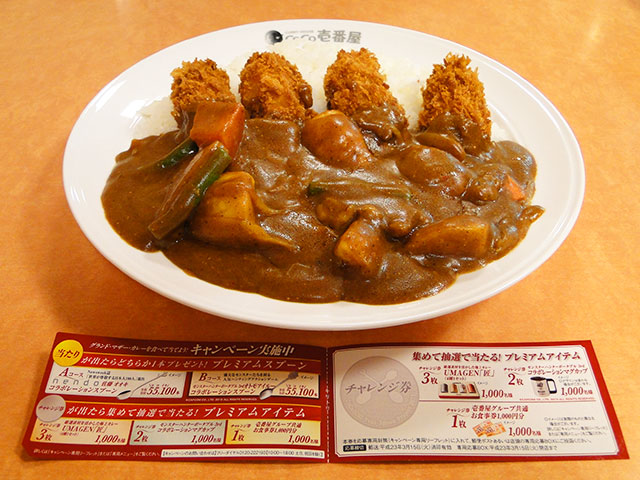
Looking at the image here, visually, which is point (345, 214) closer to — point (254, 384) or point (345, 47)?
point (254, 384)

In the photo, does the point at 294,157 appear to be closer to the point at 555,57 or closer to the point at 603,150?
the point at 603,150

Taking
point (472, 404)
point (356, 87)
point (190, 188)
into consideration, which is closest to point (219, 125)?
point (190, 188)

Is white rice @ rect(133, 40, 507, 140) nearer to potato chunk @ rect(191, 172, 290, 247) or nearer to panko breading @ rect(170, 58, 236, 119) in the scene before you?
panko breading @ rect(170, 58, 236, 119)

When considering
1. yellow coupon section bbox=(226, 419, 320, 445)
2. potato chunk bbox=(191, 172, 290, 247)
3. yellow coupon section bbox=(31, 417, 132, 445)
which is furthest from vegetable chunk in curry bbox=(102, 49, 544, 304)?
yellow coupon section bbox=(31, 417, 132, 445)

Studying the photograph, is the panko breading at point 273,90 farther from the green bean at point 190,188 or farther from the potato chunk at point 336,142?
the green bean at point 190,188

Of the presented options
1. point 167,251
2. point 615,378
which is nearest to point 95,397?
point 167,251

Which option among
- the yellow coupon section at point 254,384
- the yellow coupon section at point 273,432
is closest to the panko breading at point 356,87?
the yellow coupon section at point 254,384
